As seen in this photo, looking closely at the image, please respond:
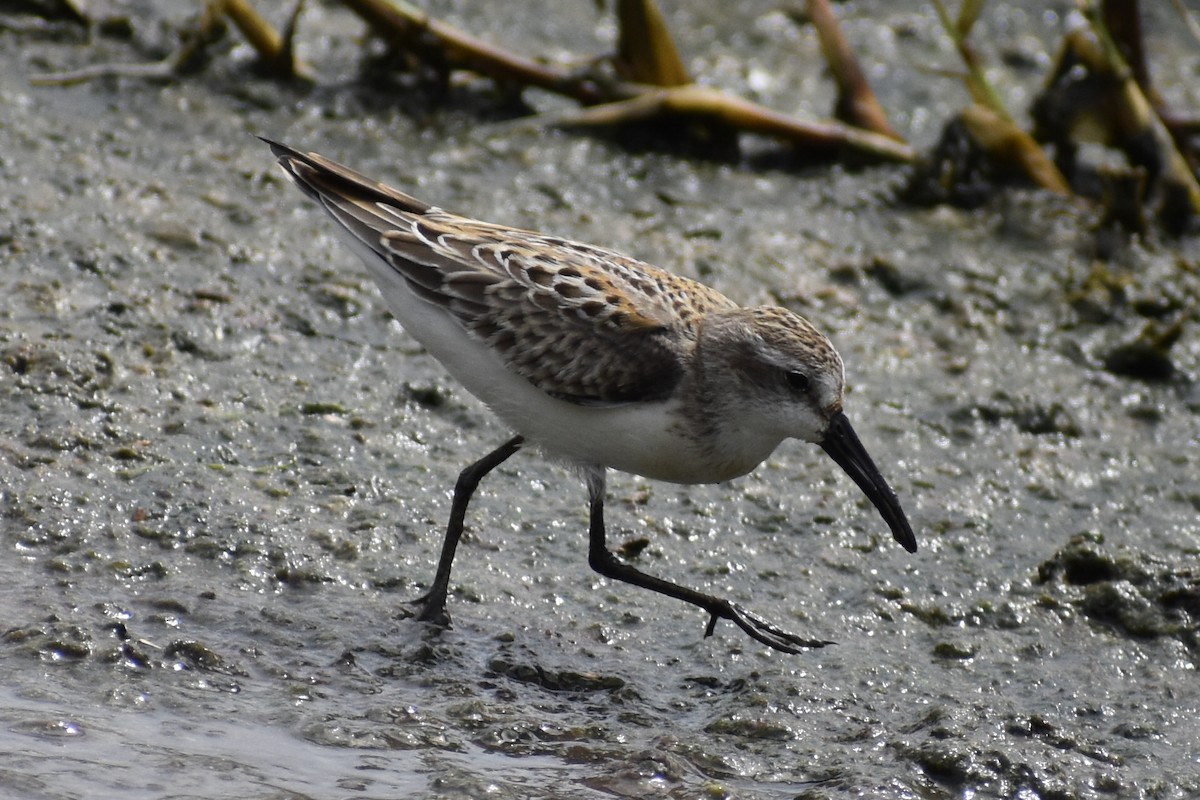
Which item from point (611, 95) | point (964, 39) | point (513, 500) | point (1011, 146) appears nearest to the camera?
point (513, 500)

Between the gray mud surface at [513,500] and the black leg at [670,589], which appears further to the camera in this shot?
the black leg at [670,589]

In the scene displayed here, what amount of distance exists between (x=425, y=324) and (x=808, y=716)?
2006 mm

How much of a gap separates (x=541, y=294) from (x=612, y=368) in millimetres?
415

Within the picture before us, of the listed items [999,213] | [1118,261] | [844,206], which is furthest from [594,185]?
[1118,261]

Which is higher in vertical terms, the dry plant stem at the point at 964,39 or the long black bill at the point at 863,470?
the dry plant stem at the point at 964,39

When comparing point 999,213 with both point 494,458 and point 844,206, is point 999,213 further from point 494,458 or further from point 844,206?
point 494,458

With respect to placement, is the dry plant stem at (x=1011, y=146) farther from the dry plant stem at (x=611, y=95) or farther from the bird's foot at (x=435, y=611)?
the bird's foot at (x=435, y=611)

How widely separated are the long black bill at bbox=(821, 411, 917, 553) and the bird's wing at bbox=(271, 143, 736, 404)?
2.08ft

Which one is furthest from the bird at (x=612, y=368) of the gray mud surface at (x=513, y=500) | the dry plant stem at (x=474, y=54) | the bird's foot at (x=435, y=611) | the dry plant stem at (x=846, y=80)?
the dry plant stem at (x=846, y=80)

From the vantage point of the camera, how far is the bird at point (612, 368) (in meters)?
5.52

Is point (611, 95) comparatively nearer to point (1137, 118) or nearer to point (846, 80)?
point (846, 80)

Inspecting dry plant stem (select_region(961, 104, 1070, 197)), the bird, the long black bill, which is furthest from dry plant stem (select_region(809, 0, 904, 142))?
the long black bill

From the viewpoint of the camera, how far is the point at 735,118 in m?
9.17

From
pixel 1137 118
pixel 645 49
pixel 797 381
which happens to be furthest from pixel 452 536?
pixel 1137 118
